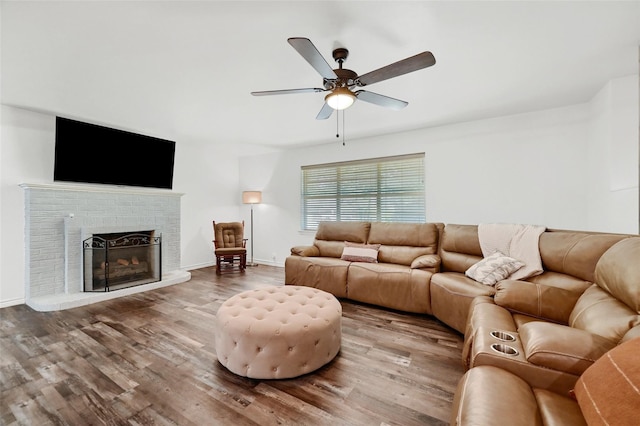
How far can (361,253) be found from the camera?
3.77m

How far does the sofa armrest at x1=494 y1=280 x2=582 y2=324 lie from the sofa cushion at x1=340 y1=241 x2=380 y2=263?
178cm

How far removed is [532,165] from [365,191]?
2.35 m

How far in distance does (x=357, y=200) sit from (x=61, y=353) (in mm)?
4098

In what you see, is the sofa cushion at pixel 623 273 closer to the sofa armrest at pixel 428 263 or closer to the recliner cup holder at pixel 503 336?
the recliner cup holder at pixel 503 336

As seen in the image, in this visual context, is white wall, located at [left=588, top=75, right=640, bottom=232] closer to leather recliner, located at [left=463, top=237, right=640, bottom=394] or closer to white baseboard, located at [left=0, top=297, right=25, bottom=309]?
leather recliner, located at [left=463, top=237, right=640, bottom=394]

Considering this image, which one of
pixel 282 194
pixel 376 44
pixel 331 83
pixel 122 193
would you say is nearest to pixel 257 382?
pixel 331 83

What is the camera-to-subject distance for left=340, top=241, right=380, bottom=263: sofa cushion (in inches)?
146

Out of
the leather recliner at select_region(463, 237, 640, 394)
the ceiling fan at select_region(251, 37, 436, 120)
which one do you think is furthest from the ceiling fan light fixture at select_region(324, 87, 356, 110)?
the leather recliner at select_region(463, 237, 640, 394)

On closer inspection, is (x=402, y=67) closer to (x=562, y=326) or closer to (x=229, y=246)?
(x=562, y=326)

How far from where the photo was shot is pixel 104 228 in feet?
12.5

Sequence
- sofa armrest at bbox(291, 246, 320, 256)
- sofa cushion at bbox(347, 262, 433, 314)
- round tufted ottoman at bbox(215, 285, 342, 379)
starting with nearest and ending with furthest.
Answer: round tufted ottoman at bbox(215, 285, 342, 379)
sofa cushion at bbox(347, 262, 433, 314)
sofa armrest at bbox(291, 246, 320, 256)

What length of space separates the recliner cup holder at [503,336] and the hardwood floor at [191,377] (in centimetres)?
54

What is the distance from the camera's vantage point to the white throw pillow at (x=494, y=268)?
2496 millimetres

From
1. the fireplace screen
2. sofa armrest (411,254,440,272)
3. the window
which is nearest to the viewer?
sofa armrest (411,254,440,272)
